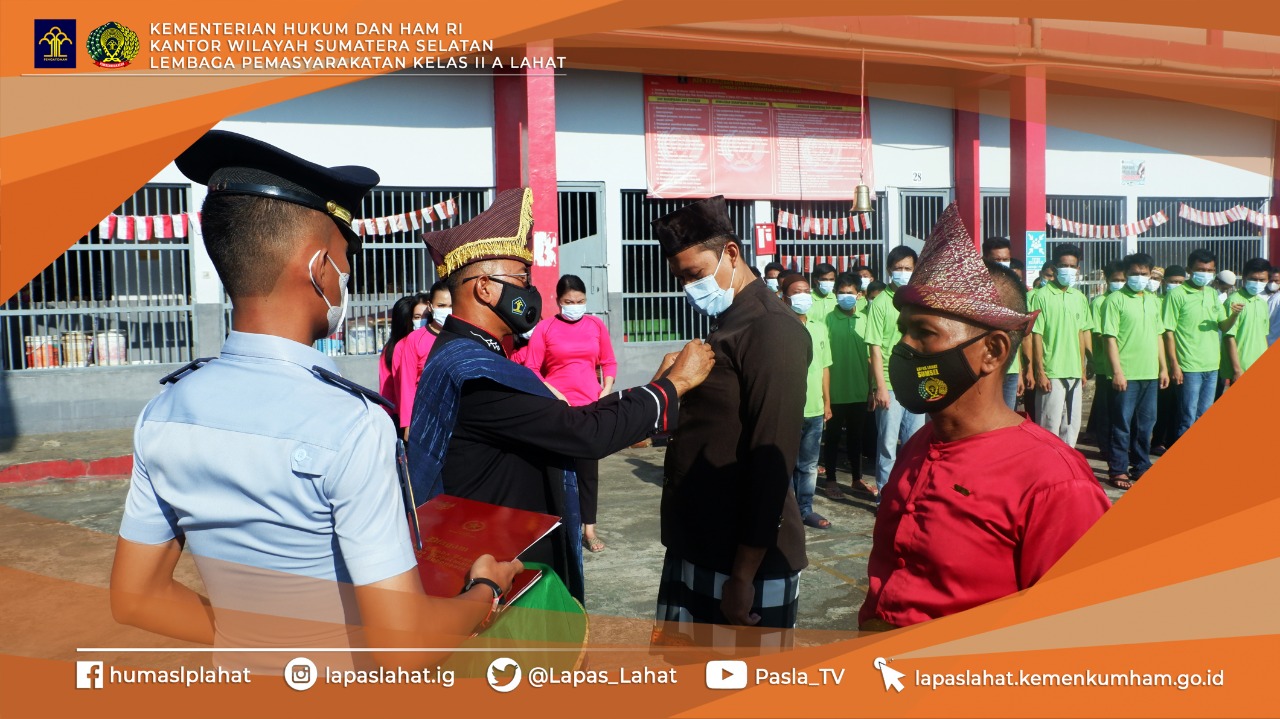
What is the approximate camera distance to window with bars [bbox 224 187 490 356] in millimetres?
11273

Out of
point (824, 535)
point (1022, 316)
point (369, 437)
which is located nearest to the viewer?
point (369, 437)

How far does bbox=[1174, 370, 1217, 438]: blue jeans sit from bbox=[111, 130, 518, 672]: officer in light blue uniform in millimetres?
9428

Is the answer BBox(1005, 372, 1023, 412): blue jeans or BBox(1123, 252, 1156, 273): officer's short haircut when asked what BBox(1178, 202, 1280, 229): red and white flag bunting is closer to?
BBox(1123, 252, 1156, 273): officer's short haircut

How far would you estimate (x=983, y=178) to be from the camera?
14.0 meters

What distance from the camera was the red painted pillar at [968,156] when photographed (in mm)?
13547

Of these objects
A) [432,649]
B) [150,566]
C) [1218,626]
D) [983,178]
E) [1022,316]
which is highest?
[983,178]

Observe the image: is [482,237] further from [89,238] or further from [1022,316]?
[89,238]

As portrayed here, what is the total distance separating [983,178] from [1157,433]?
223 inches

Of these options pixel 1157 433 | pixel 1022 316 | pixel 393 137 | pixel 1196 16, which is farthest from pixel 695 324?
pixel 1022 316

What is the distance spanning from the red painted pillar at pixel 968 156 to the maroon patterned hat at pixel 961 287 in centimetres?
1222

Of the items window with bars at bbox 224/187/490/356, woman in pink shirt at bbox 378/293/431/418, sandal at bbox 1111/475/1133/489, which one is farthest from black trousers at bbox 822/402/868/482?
window with bars at bbox 224/187/490/356

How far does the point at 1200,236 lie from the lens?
50.7 feet

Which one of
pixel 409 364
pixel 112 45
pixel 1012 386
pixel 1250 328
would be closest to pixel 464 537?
pixel 409 364

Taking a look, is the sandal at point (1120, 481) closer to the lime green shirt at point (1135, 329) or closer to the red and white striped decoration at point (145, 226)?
the lime green shirt at point (1135, 329)
